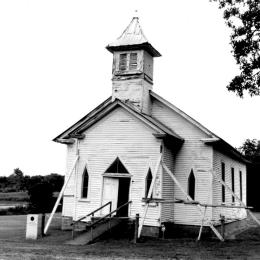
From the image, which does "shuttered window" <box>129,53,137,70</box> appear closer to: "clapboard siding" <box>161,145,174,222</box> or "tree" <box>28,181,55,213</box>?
"clapboard siding" <box>161,145,174,222</box>

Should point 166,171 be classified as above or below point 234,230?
above

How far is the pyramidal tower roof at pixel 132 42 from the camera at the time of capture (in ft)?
75.5

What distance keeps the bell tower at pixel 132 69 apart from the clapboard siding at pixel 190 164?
6.25ft

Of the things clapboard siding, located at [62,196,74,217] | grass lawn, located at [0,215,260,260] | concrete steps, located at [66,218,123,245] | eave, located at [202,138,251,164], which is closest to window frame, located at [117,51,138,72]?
eave, located at [202,138,251,164]

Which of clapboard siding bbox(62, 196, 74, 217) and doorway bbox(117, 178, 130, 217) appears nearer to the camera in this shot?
doorway bbox(117, 178, 130, 217)

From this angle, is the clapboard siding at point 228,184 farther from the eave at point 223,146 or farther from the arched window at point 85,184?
the arched window at point 85,184

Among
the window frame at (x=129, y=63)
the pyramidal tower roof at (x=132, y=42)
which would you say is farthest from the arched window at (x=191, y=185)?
the pyramidal tower roof at (x=132, y=42)

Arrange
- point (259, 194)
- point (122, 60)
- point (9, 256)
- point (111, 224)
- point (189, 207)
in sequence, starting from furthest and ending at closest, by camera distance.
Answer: point (259, 194)
point (122, 60)
point (189, 207)
point (111, 224)
point (9, 256)

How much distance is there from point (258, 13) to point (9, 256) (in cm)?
1201

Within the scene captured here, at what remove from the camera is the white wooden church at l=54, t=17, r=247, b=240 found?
66.8ft

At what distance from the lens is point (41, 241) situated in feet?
60.0

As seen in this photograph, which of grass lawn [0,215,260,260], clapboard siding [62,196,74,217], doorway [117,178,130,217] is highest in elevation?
doorway [117,178,130,217]

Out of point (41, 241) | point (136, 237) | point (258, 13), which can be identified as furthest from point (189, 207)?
point (258, 13)

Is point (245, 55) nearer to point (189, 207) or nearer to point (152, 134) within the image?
Answer: point (152, 134)
